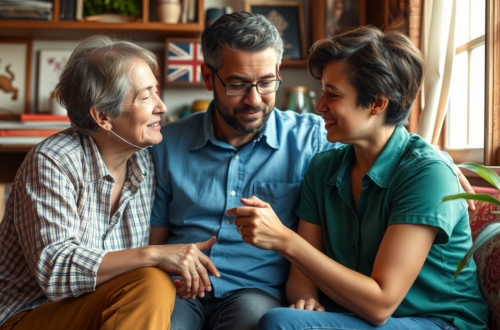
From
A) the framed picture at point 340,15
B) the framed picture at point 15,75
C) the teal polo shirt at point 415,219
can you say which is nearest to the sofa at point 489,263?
the teal polo shirt at point 415,219

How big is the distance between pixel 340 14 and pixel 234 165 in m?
1.68

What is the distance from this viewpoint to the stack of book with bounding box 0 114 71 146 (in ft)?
9.44

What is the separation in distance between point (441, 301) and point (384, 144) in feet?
1.50

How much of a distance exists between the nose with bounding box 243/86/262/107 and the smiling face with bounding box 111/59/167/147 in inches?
12.8

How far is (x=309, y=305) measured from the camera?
4.43ft

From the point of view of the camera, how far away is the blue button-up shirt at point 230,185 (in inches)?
64.5

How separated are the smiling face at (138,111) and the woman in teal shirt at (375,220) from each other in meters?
0.48

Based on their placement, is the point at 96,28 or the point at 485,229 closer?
the point at 485,229

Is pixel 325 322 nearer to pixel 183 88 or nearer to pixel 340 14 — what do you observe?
pixel 340 14

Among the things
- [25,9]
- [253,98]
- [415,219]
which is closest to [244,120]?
[253,98]

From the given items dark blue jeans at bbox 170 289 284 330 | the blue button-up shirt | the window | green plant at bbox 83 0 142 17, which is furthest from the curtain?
green plant at bbox 83 0 142 17

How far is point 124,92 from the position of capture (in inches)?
60.5

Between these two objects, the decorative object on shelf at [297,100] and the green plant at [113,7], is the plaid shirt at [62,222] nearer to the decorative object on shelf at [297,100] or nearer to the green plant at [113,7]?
the decorative object on shelf at [297,100]

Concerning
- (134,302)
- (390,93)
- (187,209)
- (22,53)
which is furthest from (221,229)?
(22,53)
